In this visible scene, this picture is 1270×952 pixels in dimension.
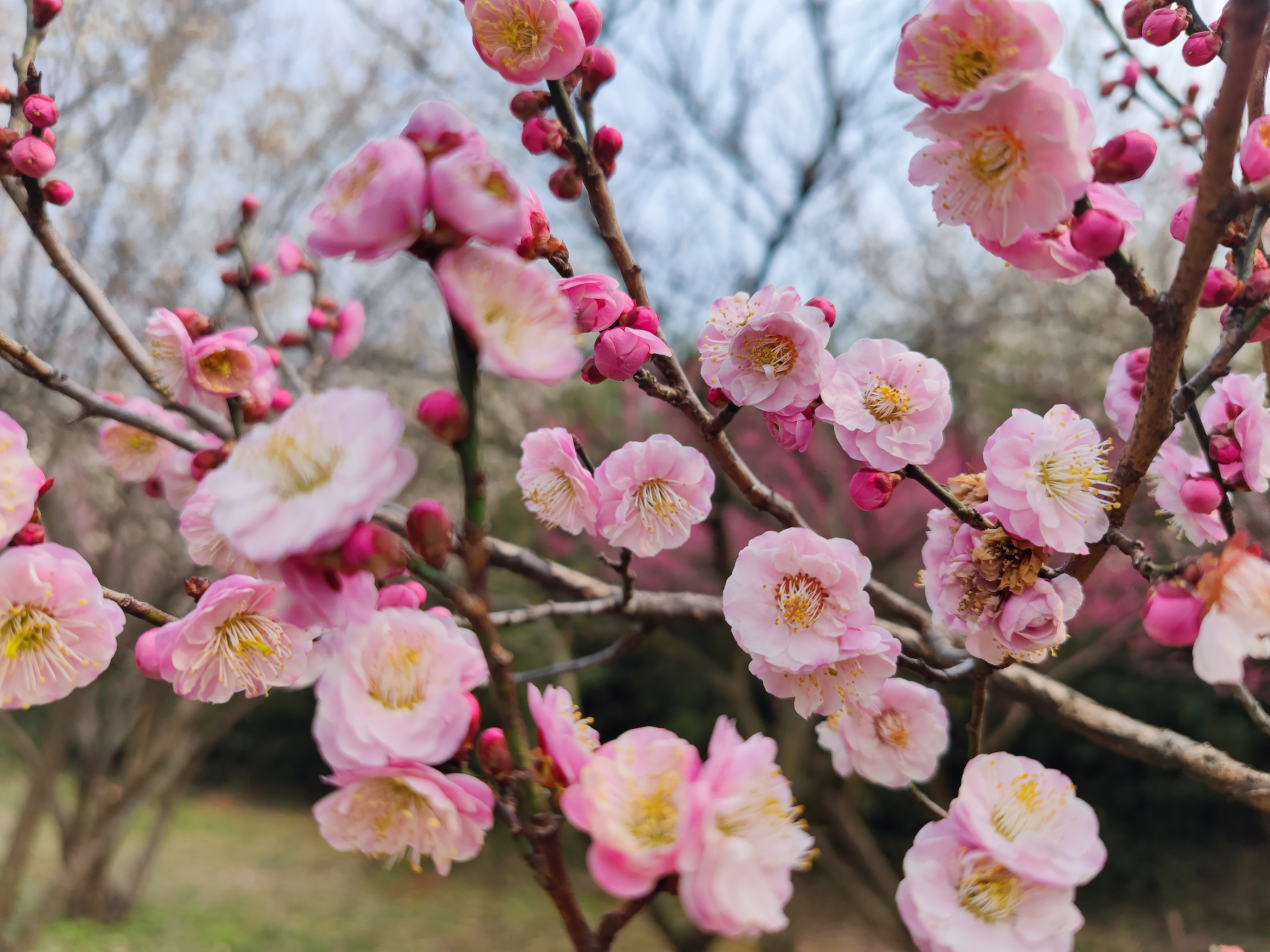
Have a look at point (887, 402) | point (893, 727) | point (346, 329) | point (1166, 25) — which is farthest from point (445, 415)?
point (346, 329)

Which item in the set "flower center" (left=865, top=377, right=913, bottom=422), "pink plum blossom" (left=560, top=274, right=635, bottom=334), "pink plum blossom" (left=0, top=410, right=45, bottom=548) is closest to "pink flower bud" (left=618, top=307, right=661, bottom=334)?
"pink plum blossom" (left=560, top=274, right=635, bottom=334)

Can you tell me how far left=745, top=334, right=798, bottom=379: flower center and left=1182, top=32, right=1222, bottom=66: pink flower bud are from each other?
699 millimetres

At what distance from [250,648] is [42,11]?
133 cm

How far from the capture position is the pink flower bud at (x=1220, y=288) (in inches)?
31.5

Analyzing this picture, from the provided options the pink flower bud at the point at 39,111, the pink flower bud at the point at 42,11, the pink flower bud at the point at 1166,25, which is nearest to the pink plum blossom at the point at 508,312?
the pink flower bud at the point at 1166,25

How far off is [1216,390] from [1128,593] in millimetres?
6092

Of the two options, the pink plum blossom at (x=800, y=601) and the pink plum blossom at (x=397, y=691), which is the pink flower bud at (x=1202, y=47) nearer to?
the pink plum blossom at (x=800, y=601)

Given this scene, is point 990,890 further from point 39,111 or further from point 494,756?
point 39,111

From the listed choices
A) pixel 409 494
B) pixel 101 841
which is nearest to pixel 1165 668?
pixel 409 494

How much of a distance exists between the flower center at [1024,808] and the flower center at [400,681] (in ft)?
1.77

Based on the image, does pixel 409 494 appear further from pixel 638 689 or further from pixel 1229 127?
pixel 1229 127

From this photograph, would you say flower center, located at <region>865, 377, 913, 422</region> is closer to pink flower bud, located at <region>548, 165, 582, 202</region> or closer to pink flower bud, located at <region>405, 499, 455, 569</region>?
pink flower bud, located at <region>548, 165, 582, 202</region>

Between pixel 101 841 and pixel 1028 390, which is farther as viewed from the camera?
pixel 1028 390

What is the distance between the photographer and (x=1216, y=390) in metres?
1.01
